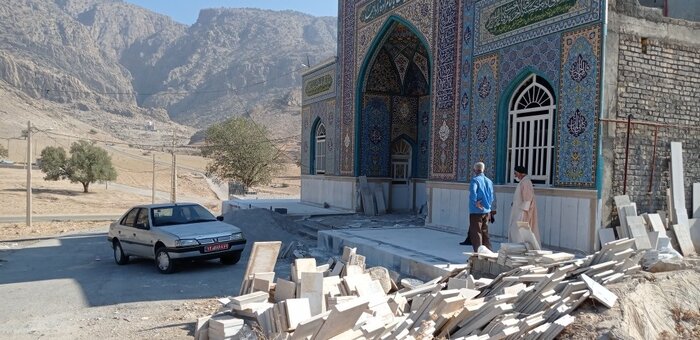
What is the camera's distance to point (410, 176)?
1661 cm

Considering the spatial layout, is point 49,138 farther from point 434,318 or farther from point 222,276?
point 434,318

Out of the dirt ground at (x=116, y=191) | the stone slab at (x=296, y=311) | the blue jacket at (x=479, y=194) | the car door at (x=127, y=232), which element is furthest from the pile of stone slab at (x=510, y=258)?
the dirt ground at (x=116, y=191)

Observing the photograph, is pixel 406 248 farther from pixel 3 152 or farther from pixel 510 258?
pixel 3 152

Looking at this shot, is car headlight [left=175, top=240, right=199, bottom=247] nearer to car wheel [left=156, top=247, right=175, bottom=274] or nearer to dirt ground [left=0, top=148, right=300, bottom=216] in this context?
car wheel [left=156, top=247, right=175, bottom=274]

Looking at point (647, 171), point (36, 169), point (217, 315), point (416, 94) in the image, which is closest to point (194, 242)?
point (217, 315)

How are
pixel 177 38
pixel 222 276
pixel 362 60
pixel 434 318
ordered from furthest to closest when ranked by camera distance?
pixel 177 38 → pixel 362 60 → pixel 222 276 → pixel 434 318

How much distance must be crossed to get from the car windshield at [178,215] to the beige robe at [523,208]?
605 centimetres

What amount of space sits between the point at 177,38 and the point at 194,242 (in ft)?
550

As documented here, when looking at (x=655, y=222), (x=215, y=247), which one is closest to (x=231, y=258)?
(x=215, y=247)

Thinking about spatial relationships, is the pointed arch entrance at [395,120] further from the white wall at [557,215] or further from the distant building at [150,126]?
the distant building at [150,126]

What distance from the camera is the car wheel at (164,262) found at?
30.7 ft

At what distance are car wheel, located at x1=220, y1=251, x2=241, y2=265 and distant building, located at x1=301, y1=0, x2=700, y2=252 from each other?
454 cm

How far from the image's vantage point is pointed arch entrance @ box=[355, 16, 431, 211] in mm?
15820

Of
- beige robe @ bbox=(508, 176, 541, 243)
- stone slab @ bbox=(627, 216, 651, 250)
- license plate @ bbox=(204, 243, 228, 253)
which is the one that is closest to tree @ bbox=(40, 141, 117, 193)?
license plate @ bbox=(204, 243, 228, 253)
